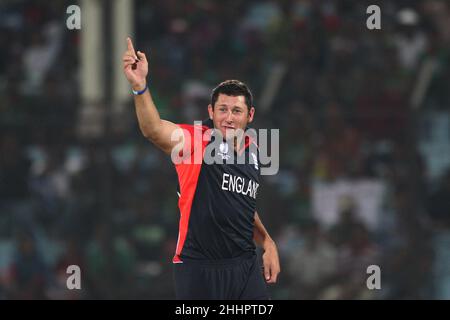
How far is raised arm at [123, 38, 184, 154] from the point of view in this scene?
5379 mm

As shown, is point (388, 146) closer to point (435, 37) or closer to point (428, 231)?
point (428, 231)

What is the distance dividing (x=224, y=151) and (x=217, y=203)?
0.96ft

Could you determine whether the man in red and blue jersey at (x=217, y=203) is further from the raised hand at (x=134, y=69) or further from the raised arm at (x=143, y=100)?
the raised hand at (x=134, y=69)

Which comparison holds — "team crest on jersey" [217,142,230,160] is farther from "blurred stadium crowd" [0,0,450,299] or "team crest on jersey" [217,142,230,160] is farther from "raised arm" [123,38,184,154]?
"blurred stadium crowd" [0,0,450,299]

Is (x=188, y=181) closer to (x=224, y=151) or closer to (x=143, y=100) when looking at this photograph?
(x=224, y=151)

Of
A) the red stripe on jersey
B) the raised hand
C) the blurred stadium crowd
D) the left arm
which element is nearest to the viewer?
the raised hand

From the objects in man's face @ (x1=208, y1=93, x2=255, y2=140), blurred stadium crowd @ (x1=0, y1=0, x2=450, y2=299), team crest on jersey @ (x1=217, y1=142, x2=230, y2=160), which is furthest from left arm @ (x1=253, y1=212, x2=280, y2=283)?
blurred stadium crowd @ (x1=0, y1=0, x2=450, y2=299)

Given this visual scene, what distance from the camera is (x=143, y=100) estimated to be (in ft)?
17.8

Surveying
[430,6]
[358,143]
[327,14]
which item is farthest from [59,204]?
[430,6]

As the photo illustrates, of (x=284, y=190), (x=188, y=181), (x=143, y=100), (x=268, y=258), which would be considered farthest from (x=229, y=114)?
(x=284, y=190)

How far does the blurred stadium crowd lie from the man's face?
449 centimetres

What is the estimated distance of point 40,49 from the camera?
1242 centimetres

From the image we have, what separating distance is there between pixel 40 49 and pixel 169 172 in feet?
9.21
